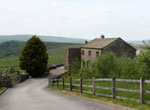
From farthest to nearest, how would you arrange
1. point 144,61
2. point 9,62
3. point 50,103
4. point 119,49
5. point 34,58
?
point 9,62 → point 34,58 → point 119,49 → point 144,61 → point 50,103

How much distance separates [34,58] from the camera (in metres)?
62.5

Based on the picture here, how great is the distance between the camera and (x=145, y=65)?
18.5 meters

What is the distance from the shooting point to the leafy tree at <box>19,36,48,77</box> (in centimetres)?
6216

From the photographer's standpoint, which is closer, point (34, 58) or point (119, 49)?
point (119, 49)

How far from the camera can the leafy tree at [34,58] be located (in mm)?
62156

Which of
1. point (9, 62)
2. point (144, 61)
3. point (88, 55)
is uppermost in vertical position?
point (88, 55)

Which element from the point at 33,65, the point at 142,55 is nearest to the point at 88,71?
the point at 142,55

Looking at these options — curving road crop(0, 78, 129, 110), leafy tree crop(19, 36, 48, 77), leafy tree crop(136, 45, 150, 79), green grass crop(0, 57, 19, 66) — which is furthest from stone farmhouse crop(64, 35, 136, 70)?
green grass crop(0, 57, 19, 66)

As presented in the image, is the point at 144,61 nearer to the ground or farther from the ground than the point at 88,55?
nearer to the ground

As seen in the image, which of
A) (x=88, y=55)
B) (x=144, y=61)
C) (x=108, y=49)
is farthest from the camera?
(x=88, y=55)

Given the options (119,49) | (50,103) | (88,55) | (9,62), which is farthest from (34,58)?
(9,62)

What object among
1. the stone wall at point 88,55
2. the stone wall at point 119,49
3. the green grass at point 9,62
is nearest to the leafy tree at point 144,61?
the stone wall at point 119,49

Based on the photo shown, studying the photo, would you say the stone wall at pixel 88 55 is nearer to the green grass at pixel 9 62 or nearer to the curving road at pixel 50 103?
the curving road at pixel 50 103

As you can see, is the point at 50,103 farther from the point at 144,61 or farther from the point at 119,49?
the point at 119,49
